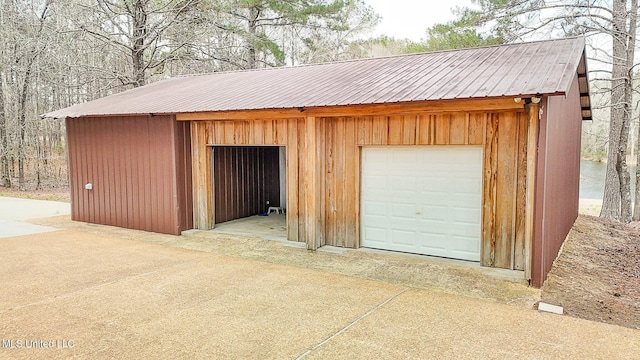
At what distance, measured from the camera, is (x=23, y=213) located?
10867 millimetres

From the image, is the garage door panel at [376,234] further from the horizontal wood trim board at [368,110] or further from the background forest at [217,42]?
the background forest at [217,42]

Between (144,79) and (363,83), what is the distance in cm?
1093

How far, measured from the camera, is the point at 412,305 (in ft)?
15.0

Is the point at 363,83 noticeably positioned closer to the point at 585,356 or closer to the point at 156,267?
the point at 156,267

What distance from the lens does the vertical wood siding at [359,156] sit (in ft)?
19.0

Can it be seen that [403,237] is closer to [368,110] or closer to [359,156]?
[359,156]

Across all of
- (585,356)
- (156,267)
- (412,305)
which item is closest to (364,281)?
(412,305)

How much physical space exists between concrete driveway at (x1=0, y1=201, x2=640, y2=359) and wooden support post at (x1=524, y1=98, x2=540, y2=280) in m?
1.01

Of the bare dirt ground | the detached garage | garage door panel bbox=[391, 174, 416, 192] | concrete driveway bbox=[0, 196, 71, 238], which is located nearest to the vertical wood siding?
the detached garage

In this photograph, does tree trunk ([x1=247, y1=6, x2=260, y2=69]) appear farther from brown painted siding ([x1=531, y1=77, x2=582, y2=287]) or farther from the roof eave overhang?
brown painted siding ([x1=531, y1=77, x2=582, y2=287])

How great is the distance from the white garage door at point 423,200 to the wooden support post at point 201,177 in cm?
326

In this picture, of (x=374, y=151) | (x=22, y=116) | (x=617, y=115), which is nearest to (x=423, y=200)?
(x=374, y=151)

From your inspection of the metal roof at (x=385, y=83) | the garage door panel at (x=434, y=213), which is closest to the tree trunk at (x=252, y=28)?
the metal roof at (x=385, y=83)

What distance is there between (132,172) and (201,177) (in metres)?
1.53
